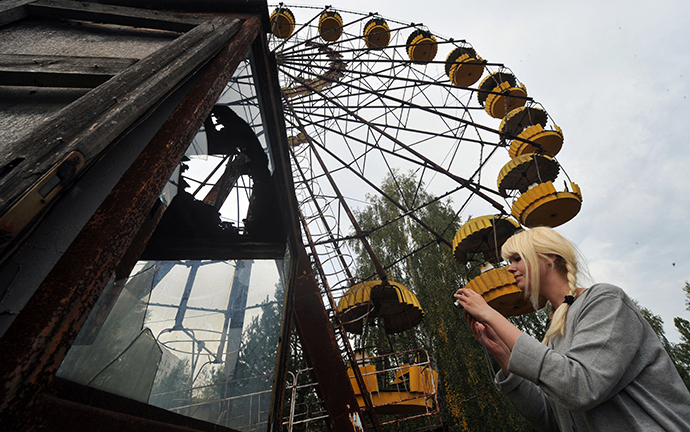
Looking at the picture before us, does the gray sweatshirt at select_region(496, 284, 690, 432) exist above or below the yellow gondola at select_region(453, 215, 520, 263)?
below

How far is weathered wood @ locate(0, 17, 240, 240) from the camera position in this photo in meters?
0.70

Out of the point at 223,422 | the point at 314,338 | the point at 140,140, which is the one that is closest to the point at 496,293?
the point at 314,338

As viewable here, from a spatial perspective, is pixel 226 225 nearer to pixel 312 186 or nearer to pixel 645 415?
pixel 645 415

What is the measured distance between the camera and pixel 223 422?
2.47 m

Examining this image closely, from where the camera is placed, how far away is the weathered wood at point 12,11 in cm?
175

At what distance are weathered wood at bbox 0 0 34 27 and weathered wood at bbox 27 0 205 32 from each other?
1.4 inches

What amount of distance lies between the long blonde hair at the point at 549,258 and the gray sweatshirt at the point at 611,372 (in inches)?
6.6

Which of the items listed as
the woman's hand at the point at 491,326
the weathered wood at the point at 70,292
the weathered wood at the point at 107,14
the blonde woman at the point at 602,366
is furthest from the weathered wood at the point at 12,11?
the blonde woman at the point at 602,366

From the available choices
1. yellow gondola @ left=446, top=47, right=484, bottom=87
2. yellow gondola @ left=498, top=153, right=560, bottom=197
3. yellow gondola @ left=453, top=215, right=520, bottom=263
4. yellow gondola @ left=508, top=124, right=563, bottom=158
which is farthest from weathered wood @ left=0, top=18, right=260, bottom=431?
yellow gondola @ left=446, top=47, right=484, bottom=87

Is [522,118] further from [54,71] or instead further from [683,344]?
[683,344]

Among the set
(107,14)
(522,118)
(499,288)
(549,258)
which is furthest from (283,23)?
(549,258)

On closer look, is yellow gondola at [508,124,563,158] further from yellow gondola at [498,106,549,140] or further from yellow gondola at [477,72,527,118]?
yellow gondola at [477,72,527,118]

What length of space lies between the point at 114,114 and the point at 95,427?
3.94 feet

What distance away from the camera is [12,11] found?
1.81 m
